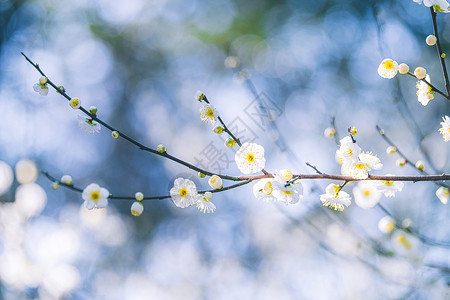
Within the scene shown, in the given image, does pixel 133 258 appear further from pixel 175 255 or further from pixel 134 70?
pixel 134 70

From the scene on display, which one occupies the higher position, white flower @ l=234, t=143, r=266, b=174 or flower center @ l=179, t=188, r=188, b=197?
white flower @ l=234, t=143, r=266, b=174

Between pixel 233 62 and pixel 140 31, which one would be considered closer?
pixel 233 62

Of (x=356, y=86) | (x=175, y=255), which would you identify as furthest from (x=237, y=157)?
(x=175, y=255)

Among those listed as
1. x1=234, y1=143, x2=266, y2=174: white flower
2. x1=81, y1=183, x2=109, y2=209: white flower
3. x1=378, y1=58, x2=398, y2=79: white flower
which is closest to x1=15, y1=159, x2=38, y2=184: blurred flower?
x1=81, y1=183, x2=109, y2=209: white flower

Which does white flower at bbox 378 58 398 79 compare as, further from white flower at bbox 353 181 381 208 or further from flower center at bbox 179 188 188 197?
flower center at bbox 179 188 188 197

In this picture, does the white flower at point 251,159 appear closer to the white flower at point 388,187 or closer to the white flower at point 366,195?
the white flower at point 388,187

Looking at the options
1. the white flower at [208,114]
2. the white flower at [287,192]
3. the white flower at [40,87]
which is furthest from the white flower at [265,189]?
the white flower at [40,87]

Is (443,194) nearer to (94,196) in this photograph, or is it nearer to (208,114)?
(208,114)
